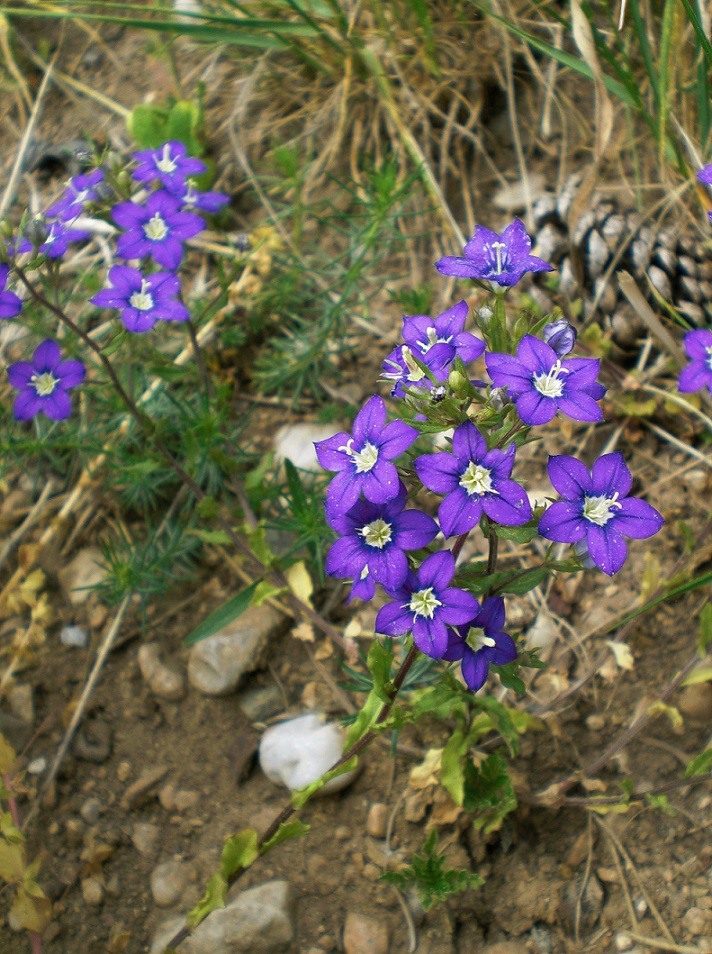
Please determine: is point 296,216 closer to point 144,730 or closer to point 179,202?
point 179,202

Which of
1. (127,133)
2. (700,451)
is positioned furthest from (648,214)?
(127,133)

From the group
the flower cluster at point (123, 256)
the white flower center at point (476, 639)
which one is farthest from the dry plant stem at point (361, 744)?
the flower cluster at point (123, 256)

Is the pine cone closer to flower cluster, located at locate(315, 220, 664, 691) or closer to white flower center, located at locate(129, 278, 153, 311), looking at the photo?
flower cluster, located at locate(315, 220, 664, 691)

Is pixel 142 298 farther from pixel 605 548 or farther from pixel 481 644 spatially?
pixel 605 548

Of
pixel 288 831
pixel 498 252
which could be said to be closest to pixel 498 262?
pixel 498 252

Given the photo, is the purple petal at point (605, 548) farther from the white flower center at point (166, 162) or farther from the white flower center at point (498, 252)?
the white flower center at point (166, 162)
